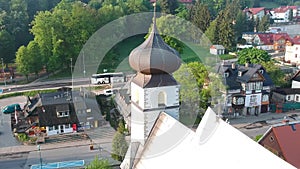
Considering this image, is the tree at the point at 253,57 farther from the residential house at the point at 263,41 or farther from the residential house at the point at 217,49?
the residential house at the point at 263,41

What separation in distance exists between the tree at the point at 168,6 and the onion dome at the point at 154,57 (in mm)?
45794

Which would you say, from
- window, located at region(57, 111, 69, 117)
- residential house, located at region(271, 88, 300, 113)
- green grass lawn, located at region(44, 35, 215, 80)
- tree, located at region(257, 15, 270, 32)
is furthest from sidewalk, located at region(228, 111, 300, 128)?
tree, located at region(257, 15, 270, 32)

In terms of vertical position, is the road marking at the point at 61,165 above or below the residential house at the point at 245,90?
below

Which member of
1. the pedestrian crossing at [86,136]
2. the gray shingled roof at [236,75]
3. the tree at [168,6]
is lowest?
the pedestrian crossing at [86,136]

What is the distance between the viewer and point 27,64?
111 ft

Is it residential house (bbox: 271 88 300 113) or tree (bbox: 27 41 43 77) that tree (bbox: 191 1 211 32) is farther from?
tree (bbox: 27 41 43 77)

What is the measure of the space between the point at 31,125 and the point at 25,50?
12.2 m

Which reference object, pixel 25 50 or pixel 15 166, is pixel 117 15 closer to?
pixel 25 50

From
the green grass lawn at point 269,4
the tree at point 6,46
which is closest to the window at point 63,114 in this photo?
the tree at point 6,46

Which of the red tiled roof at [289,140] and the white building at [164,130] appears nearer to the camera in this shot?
the white building at [164,130]

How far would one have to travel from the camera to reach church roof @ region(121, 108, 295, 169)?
25.9 ft

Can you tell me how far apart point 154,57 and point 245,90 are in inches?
622

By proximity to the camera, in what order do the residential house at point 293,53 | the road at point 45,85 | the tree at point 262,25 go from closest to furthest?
the road at point 45,85, the residential house at point 293,53, the tree at point 262,25

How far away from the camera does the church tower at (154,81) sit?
11.9 meters
